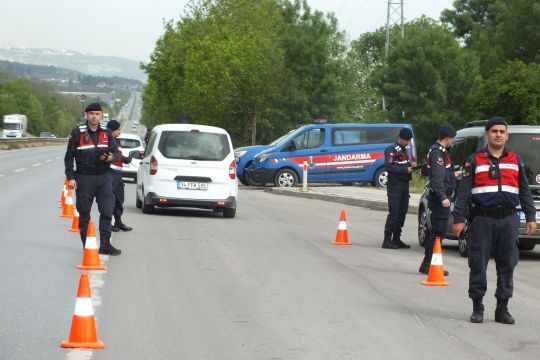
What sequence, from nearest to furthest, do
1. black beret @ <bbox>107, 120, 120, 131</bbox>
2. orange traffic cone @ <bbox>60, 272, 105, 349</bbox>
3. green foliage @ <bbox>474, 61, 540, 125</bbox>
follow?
orange traffic cone @ <bbox>60, 272, 105, 349</bbox> → black beret @ <bbox>107, 120, 120, 131</bbox> → green foliage @ <bbox>474, 61, 540, 125</bbox>

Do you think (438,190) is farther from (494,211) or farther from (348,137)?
(348,137)

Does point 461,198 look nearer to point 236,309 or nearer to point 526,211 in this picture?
point 526,211

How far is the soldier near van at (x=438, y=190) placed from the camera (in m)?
13.5

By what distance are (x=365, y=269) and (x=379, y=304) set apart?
3.11m

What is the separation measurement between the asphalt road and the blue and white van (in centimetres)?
1643

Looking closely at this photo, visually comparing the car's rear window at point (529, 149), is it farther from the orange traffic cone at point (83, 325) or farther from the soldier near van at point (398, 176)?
the orange traffic cone at point (83, 325)

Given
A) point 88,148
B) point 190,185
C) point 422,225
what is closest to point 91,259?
point 88,148

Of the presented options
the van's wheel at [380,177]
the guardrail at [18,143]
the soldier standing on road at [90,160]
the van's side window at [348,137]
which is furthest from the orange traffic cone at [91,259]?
the guardrail at [18,143]

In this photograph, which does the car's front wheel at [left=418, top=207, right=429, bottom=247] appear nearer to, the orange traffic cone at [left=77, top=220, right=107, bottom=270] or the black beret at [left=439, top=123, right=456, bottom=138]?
the black beret at [left=439, top=123, right=456, bottom=138]

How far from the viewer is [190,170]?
21031 millimetres

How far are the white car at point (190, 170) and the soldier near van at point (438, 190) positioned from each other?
7805 millimetres

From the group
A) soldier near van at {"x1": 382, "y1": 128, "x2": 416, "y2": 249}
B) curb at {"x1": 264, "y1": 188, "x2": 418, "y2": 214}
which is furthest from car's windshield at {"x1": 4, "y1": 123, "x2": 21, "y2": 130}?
soldier near van at {"x1": 382, "y1": 128, "x2": 416, "y2": 249}

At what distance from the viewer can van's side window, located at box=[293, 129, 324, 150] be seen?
35.1 m

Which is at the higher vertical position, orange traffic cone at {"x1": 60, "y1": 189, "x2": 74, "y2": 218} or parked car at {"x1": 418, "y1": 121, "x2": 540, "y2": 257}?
parked car at {"x1": 418, "y1": 121, "x2": 540, "y2": 257}
